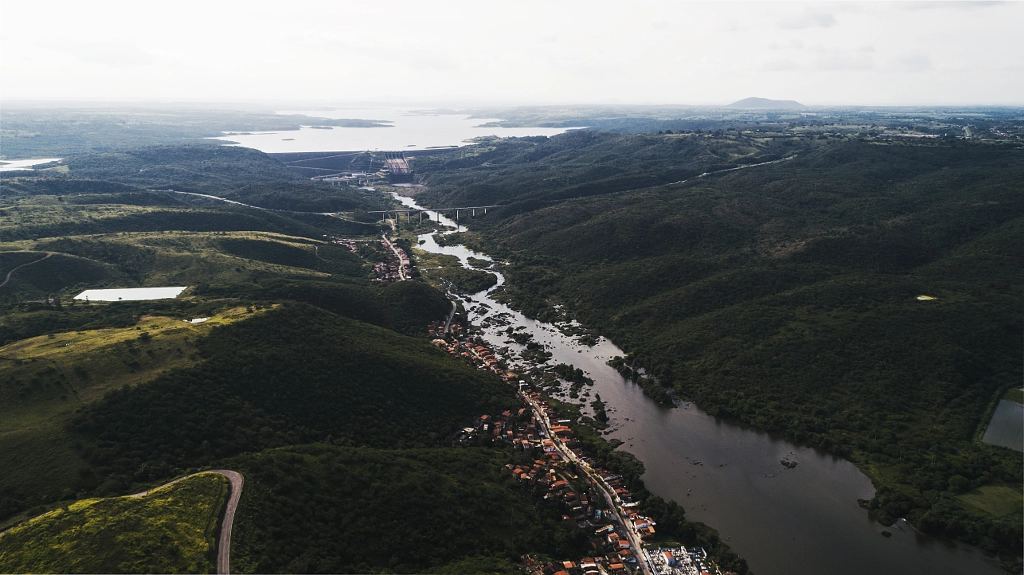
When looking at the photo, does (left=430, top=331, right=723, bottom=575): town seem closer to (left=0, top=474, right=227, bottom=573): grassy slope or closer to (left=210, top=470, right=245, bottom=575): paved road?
(left=210, top=470, right=245, bottom=575): paved road

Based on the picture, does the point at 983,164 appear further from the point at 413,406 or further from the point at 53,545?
the point at 53,545

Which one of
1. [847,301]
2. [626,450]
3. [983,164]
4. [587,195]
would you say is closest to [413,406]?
[626,450]

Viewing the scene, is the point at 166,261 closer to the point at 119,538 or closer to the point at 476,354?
the point at 476,354

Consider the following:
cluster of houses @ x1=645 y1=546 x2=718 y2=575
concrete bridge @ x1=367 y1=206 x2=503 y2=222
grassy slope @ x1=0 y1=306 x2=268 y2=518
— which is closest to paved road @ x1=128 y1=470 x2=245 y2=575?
grassy slope @ x1=0 y1=306 x2=268 y2=518

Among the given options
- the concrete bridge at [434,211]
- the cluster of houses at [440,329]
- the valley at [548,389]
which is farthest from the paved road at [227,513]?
the concrete bridge at [434,211]

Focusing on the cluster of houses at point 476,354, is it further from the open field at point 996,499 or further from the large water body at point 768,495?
the open field at point 996,499

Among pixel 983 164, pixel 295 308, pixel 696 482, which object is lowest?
pixel 696 482
